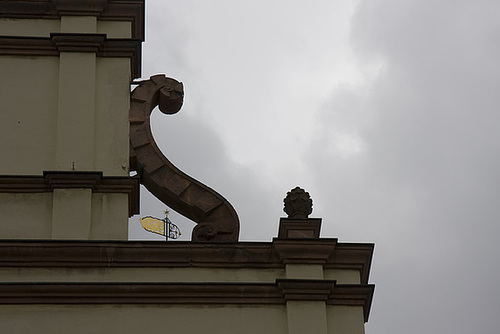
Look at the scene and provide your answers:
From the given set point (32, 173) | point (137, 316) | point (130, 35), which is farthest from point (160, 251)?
point (130, 35)

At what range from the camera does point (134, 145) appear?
55.1 feet

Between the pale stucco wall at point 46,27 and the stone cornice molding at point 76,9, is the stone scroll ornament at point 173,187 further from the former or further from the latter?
the stone cornice molding at point 76,9

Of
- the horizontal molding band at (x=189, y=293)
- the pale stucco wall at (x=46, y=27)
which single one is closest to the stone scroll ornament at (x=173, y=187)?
the horizontal molding band at (x=189, y=293)

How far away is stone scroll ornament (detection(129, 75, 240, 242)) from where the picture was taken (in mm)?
16234

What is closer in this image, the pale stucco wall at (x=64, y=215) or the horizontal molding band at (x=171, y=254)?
the horizontal molding band at (x=171, y=254)

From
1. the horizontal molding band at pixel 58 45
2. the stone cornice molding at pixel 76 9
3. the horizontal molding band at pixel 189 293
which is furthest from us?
the stone cornice molding at pixel 76 9

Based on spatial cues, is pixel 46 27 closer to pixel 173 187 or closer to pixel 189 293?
pixel 173 187

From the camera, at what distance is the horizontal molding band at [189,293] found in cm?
1520

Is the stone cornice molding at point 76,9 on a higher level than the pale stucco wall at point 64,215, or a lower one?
higher

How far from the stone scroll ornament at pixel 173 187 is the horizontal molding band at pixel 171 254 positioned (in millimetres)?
401

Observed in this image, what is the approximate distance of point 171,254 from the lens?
15.7 metres

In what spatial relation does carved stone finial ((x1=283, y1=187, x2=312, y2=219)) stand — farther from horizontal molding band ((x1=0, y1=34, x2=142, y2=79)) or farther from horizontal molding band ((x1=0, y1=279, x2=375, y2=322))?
horizontal molding band ((x1=0, y1=34, x2=142, y2=79))

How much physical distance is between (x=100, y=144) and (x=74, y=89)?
0.87 m

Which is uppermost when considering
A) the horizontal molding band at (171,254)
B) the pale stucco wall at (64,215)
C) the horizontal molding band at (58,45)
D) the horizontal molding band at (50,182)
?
the horizontal molding band at (58,45)
